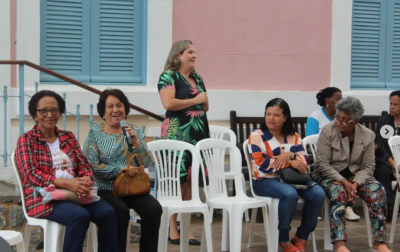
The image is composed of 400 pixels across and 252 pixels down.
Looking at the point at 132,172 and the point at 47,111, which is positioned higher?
the point at 47,111

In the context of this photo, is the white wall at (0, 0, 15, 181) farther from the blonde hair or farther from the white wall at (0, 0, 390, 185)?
the blonde hair

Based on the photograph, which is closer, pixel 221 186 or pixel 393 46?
pixel 221 186

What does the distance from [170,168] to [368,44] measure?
4.05 m

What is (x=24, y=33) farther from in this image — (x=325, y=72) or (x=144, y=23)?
(x=325, y=72)

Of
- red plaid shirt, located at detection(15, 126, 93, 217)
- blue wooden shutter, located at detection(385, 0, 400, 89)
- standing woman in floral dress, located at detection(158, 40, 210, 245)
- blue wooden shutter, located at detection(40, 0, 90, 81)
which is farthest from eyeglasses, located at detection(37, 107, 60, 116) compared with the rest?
blue wooden shutter, located at detection(385, 0, 400, 89)

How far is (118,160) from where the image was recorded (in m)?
5.01

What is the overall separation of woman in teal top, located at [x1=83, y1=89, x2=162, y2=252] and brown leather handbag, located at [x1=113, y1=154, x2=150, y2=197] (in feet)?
0.15

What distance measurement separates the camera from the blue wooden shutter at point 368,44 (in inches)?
337

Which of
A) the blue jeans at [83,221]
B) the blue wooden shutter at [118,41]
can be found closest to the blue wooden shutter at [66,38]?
the blue wooden shutter at [118,41]

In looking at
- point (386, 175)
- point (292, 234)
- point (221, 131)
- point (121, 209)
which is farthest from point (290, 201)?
point (221, 131)

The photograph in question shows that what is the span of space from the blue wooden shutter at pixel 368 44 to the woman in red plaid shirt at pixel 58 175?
4.66 m

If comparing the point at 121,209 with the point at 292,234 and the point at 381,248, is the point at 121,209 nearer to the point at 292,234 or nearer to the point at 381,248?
the point at 381,248

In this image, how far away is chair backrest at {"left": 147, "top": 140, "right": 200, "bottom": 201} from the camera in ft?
17.8

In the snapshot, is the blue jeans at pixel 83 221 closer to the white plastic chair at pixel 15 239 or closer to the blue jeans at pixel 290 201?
the white plastic chair at pixel 15 239
